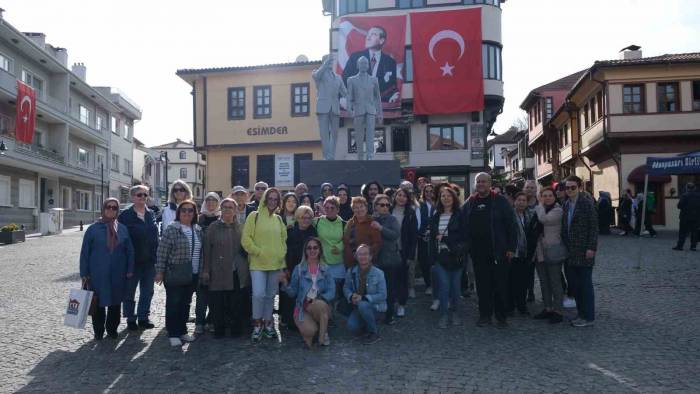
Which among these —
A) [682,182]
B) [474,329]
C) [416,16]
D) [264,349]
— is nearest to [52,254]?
[264,349]

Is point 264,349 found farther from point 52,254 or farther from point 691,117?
point 691,117

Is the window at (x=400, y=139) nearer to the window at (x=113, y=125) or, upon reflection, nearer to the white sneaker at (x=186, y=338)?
the white sneaker at (x=186, y=338)

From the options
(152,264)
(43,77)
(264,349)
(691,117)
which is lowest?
(264,349)

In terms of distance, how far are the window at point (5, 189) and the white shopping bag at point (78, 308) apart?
27525 mm

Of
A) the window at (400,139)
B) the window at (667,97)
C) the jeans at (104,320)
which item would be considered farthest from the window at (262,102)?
the jeans at (104,320)

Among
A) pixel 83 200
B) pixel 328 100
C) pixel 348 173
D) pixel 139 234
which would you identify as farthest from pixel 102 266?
pixel 83 200

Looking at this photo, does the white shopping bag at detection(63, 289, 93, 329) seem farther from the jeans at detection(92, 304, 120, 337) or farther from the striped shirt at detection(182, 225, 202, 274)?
the striped shirt at detection(182, 225, 202, 274)

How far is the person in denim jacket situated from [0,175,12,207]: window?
29013 millimetres

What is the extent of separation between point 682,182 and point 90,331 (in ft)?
86.7

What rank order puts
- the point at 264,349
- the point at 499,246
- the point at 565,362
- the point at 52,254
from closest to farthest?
the point at 565,362 → the point at 264,349 → the point at 499,246 → the point at 52,254

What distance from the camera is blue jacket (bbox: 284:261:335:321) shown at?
6402 millimetres

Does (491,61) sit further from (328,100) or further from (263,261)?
(263,261)

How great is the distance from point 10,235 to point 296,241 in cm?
2000

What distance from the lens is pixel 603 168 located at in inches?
1182
